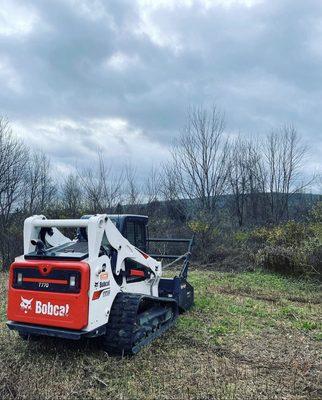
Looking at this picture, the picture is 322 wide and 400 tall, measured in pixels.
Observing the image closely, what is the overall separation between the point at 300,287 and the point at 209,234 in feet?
23.5

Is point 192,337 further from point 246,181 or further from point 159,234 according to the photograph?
point 246,181

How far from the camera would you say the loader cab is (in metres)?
6.76

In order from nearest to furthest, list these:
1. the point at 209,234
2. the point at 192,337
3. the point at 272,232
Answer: the point at 192,337, the point at 272,232, the point at 209,234

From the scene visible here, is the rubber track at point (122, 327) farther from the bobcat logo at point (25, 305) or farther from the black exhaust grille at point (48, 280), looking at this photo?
the bobcat logo at point (25, 305)

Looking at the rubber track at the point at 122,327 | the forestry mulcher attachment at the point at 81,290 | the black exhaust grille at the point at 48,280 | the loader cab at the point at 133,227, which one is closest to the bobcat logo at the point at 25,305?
the forestry mulcher attachment at the point at 81,290

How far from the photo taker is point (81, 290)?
16.6 feet

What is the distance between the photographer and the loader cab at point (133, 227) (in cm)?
676

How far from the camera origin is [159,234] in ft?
68.7

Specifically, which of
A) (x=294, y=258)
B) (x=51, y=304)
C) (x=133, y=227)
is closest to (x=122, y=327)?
(x=51, y=304)

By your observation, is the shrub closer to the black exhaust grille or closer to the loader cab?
the loader cab

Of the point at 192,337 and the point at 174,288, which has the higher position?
the point at 174,288

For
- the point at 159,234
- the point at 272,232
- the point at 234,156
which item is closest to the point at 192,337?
the point at 272,232

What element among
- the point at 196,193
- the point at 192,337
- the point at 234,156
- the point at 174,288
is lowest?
the point at 192,337

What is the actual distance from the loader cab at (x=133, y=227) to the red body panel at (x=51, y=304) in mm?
1588
